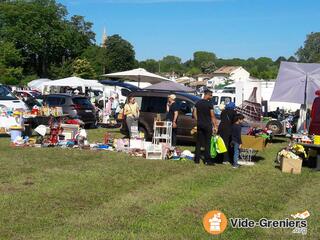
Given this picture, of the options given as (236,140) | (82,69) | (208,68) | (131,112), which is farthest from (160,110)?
(208,68)

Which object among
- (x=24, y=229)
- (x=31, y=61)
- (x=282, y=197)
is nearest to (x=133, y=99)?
(x=282, y=197)

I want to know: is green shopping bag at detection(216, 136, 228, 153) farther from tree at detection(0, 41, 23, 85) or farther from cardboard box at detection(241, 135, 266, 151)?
tree at detection(0, 41, 23, 85)

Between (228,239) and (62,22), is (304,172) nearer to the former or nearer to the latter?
(228,239)

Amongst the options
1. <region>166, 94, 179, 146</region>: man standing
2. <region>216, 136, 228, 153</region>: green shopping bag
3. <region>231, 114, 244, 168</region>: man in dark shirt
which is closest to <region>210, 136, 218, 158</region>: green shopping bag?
<region>216, 136, 228, 153</region>: green shopping bag

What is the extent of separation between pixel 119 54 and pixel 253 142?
88309 mm

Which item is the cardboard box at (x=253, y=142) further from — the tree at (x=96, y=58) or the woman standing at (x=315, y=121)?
the tree at (x=96, y=58)

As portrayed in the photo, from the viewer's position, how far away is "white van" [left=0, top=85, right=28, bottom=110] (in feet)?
61.6

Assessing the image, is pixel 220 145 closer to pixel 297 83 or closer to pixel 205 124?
pixel 205 124

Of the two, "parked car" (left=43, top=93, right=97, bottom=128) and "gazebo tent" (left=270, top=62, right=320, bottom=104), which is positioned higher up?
"gazebo tent" (left=270, top=62, right=320, bottom=104)

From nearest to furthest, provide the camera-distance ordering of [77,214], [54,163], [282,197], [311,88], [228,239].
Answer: [228,239], [77,214], [282,197], [54,163], [311,88]

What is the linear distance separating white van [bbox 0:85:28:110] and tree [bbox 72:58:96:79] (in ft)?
198

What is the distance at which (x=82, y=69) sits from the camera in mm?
81562

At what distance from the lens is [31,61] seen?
85.4 metres

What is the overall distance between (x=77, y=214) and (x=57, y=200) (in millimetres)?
905
